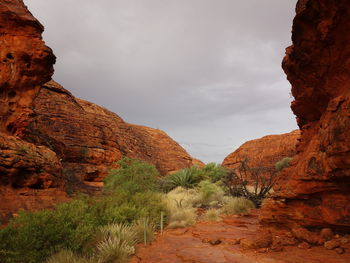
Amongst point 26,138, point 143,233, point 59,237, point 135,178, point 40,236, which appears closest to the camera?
point 40,236

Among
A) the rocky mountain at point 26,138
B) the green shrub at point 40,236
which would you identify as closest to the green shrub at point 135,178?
the rocky mountain at point 26,138

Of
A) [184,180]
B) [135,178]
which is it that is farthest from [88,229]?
[184,180]

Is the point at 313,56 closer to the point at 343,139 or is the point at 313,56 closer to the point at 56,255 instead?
the point at 343,139

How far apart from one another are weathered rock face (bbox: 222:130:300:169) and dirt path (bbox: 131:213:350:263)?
2653cm

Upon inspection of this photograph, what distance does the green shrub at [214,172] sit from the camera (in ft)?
64.0

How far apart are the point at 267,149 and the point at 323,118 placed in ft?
109

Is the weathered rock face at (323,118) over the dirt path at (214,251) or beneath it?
over

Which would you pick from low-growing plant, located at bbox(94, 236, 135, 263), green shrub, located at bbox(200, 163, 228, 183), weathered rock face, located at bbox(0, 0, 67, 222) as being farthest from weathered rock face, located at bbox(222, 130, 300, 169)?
low-growing plant, located at bbox(94, 236, 135, 263)

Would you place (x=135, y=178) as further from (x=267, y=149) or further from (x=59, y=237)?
(x=267, y=149)

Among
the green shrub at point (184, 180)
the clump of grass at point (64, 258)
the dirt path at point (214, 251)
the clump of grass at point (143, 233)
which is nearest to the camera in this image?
the dirt path at point (214, 251)

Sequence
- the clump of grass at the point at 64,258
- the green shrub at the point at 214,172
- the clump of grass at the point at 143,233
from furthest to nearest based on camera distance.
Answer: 1. the green shrub at the point at 214,172
2. the clump of grass at the point at 143,233
3. the clump of grass at the point at 64,258

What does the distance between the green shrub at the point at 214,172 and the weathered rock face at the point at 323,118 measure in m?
14.1

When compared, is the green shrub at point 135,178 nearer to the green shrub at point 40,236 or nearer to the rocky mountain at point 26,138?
the rocky mountain at point 26,138

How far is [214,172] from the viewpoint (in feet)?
66.9
